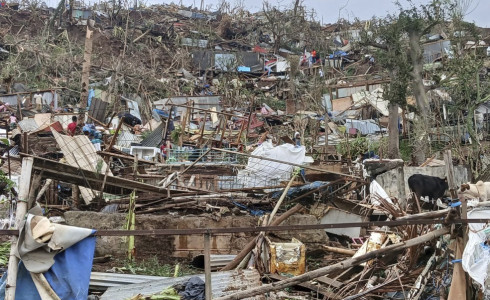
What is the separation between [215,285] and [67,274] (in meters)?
2.49

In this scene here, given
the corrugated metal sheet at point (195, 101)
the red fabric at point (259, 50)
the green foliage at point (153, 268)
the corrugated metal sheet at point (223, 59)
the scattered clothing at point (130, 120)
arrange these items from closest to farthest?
the green foliage at point (153, 268) < the scattered clothing at point (130, 120) < the corrugated metal sheet at point (195, 101) < the corrugated metal sheet at point (223, 59) < the red fabric at point (259, 50)

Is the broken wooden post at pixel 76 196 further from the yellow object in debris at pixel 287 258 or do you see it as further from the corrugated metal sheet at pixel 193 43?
the corrugated metal sheet at pixel 193 43

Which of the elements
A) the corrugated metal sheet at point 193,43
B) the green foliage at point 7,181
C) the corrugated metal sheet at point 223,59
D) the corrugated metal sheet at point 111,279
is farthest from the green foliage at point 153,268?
the corrugated metal sheet at point 193,43

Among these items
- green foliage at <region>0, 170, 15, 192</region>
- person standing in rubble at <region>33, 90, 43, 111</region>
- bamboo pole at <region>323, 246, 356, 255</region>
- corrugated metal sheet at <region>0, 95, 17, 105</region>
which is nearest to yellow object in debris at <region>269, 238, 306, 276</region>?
bamboo pole at <region>323, 246, 356, 255</region>

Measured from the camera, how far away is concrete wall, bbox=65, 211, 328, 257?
825 centimetres

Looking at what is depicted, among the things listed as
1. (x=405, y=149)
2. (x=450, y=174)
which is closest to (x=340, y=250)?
(x=450, y=174)

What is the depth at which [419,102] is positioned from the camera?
17562mm

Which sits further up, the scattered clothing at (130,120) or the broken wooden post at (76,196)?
the scattered clothing at (130,120)

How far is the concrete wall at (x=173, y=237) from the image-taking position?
825 centimetres

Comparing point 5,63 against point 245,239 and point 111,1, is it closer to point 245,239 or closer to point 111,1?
point 111,1

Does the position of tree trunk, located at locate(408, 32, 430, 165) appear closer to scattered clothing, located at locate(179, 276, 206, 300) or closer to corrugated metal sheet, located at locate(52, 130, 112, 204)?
corrugated metal sheet, located at locate(52, 130, 112, 204)

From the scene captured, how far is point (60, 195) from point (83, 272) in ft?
24.0

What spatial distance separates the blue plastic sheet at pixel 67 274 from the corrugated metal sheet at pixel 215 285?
212cm

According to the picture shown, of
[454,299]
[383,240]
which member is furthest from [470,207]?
[383,240]
